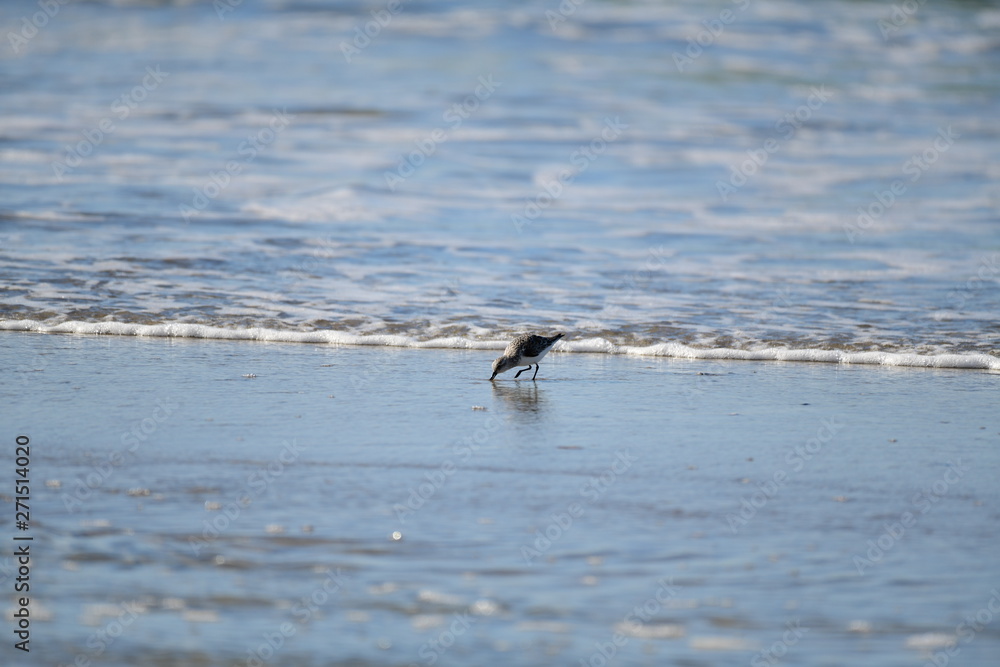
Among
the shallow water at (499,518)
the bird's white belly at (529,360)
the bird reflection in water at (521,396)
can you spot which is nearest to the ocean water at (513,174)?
the bird's white belly at (529,360)

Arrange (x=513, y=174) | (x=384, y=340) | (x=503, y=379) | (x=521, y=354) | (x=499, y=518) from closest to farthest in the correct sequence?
(x=499, y=518), (x=521, y=354), (x=503, y=379), (x=384, y=340), (x=513, y=174)

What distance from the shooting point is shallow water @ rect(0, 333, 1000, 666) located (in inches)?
141

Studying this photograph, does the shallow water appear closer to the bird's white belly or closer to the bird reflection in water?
the bird reflection in water

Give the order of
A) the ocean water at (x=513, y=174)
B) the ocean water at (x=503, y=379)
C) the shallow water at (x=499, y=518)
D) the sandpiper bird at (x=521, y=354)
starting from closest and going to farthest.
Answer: the shallow water at (x=499, y=518) → the ocean water at (x=503, y=379) → the sandpiper bird at (x=521, y=354) → the ocean water at (x=513, y=174)

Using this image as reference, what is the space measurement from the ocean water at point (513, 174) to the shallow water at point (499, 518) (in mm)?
2157

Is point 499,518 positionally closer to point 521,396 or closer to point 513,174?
point 521,396

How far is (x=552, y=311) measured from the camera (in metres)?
10.5

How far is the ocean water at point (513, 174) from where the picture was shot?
10258 mm

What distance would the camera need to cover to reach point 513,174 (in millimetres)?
18969

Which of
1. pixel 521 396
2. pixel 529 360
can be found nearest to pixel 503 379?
pixel 529 360

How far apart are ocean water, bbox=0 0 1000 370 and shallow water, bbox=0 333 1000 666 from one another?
2157mm

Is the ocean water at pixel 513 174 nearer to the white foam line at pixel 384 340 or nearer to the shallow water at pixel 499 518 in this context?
the white foam line at pixel 384 340

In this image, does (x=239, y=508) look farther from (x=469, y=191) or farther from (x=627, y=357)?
(x=469, y=191)

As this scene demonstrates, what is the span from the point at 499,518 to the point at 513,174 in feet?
48.4
